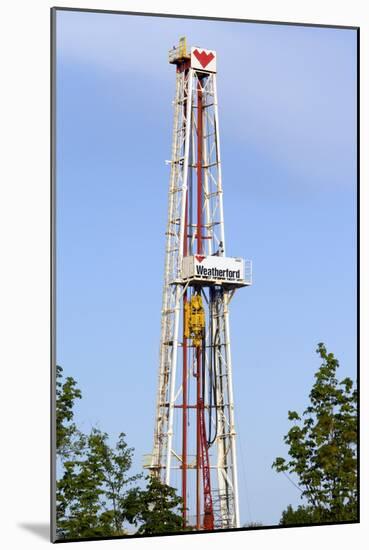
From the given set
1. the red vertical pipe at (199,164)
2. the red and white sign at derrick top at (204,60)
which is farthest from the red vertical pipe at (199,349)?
the red and white sign at derrick top at (204,60)

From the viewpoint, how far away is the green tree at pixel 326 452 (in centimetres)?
1458

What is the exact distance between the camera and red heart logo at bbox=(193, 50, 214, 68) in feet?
46.5

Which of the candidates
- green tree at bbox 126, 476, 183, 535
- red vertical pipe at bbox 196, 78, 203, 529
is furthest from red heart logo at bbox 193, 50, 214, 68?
green tree at bbox 126, 476, 183, 535

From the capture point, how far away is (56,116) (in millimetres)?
13328

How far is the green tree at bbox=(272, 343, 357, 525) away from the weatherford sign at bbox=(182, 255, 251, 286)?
95cm

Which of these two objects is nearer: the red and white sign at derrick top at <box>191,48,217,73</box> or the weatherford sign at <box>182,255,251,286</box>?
the red and white sign at derrick top at <box>191,48,217,73</box>

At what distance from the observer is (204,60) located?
1423cm

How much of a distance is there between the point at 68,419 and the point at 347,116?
3.43 m

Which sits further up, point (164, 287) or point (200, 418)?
point (164, 287)

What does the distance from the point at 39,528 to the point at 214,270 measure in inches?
97.9

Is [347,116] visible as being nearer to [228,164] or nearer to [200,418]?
[228,164]

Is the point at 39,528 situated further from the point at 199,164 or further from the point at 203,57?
the point at 203,57

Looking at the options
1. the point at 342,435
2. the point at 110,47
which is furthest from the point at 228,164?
the point at 342,435

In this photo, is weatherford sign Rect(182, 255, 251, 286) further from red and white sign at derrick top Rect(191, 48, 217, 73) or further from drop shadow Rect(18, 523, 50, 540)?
drop shadow Rect(18, 523, 50, 540)
